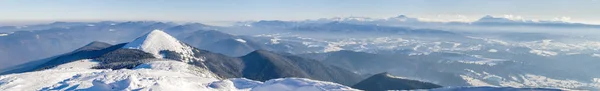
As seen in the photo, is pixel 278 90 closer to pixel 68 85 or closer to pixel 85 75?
pixel 68 85

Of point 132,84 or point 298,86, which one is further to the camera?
point 298,86

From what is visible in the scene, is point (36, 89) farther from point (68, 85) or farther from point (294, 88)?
point (294, 88)

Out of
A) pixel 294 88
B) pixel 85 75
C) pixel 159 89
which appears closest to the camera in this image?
pixel 159 89

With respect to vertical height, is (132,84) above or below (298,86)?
above

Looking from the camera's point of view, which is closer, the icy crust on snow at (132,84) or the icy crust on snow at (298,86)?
the icy crust on snow at (132,84)

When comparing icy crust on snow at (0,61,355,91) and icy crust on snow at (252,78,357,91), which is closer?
icy crust on snow at (0,61,355,91)

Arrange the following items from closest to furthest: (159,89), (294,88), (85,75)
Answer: (159,89) < (294,88) < (85,75)

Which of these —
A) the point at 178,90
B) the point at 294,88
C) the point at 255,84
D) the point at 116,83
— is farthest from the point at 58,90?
the point at 294,88

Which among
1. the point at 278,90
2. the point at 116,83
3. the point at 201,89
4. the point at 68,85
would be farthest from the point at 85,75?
the point at 278,90

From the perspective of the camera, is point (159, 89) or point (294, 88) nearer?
point (159, 89)
